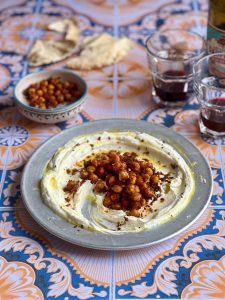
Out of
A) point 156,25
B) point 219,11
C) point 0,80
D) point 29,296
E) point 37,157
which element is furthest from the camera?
point 156,25

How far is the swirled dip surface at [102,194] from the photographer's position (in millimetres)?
812

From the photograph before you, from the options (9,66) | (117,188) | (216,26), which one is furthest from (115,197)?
(9,66)

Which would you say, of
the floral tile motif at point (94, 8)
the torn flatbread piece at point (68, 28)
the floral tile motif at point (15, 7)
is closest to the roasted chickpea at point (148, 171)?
the torn flatbread piece at point (68, 28)

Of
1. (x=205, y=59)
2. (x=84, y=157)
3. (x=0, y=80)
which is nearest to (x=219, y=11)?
(x=205, y=59)

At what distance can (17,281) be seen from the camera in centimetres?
76

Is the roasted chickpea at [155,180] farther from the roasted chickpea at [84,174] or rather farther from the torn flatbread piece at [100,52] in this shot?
the torn flatbread piece at [100,52]

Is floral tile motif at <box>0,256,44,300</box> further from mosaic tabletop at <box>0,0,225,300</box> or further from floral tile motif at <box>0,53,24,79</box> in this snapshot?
floral tile motif at <box>0,53,24,79</box>

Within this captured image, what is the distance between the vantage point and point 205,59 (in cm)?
109

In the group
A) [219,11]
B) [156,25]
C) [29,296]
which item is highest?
[219,11]

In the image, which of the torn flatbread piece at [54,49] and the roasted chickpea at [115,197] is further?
the torn flatbread piece at [54,49]

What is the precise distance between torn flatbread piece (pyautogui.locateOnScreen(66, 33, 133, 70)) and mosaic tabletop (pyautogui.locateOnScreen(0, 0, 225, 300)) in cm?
2

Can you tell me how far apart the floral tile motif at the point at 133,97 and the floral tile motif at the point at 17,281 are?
0.46 metres

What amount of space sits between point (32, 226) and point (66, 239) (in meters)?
0.10

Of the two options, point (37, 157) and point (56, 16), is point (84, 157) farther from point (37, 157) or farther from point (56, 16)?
point (56, 16)
